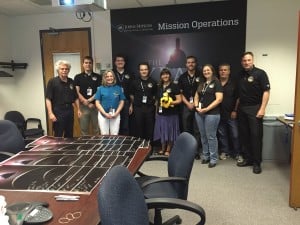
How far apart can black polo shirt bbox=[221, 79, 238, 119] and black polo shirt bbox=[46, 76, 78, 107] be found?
2.24 meters

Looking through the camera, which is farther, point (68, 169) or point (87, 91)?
point (87, 91)

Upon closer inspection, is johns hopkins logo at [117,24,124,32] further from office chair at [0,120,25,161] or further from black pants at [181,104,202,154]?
office chair at [0,120,25,161]

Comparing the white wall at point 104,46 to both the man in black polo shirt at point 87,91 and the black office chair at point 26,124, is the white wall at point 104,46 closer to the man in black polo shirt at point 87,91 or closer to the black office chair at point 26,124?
the black office chair at point 26,124

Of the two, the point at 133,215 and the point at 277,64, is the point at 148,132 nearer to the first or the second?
the point at 277,64

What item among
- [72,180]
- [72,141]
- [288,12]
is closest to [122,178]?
[72,180]

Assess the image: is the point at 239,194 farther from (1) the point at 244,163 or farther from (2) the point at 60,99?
(2) the point at 60,99

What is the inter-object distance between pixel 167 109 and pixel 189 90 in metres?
0.45

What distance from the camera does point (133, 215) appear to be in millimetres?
1227

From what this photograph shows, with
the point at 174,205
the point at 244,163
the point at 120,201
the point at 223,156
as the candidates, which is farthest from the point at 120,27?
the point at 120,201

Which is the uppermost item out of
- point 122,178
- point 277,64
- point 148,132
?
point 277,64

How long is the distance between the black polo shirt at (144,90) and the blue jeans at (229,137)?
44.9 inches

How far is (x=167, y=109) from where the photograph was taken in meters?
4.42

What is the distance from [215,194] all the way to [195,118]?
4.49ft

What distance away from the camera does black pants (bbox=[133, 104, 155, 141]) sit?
457 cm
